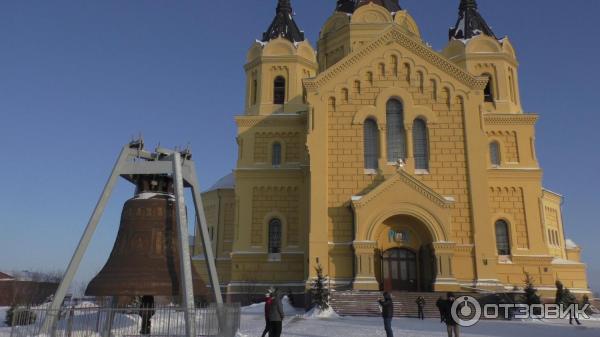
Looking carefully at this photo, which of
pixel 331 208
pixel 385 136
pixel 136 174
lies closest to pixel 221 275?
pixel 331 208

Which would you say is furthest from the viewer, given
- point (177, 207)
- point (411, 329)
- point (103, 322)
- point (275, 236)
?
point (275, 236)

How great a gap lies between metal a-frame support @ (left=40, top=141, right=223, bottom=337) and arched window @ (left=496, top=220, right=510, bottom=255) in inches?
786

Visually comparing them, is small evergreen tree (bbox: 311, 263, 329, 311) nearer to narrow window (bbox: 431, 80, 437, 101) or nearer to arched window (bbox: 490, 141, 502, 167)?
narrow window (bbox: 431, 80, 437, 101)

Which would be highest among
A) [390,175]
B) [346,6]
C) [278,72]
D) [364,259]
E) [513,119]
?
[346,6]

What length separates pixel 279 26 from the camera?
114ft

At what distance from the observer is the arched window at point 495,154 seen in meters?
28.9

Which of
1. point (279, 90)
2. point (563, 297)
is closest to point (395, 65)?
point (279, 90)

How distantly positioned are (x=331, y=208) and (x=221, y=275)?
1010cm

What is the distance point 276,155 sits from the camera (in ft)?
99.2

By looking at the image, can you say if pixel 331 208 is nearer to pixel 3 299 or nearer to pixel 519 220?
pixel 519 220

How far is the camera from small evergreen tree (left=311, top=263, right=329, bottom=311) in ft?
67.7

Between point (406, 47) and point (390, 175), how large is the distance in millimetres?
7231

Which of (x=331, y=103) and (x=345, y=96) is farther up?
(x=345, y=96)

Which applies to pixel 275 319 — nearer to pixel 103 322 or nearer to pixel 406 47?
pixel 103 322
